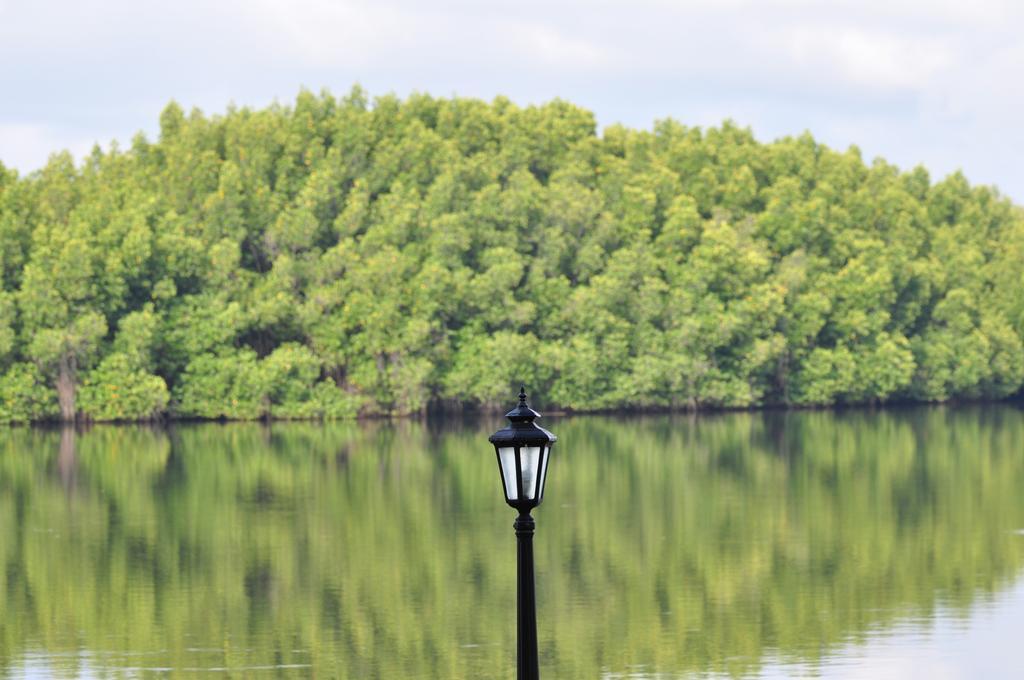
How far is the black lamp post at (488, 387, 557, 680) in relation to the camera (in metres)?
13.3

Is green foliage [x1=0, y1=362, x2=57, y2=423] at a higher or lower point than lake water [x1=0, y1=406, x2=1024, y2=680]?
higher

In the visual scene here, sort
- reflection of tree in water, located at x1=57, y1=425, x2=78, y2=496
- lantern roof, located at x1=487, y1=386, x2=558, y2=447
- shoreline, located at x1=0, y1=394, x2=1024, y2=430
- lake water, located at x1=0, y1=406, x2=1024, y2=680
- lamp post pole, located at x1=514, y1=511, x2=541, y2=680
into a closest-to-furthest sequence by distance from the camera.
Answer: lantern roof, located at x1=487, y1=386, x2=558, y2=447
lamp post pole, located at x1=514, y1=511, x2=541, y2=680
lake water, located at x1=0, y1=406, x2=1024, y2=680
reflection of tree in water, located at x1=57, y1=425, x2=78, y2=496
shoreline, located at x1=0, y1=394, x2=1024, y2=430

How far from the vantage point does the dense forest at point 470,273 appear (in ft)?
303

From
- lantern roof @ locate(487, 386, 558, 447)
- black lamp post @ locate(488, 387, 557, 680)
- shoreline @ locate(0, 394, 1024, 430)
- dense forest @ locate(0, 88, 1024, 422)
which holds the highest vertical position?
dense forest @ locate(0, 88, 1024, 422)

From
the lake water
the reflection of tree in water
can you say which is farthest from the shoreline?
the lake water

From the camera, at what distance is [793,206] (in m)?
108

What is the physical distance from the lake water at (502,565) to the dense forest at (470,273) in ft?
96.1

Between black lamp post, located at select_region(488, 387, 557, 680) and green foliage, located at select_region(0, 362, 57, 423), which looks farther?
green foliage, located at select_region(0, 362, 57, 423)

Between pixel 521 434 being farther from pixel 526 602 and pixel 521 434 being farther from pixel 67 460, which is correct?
pixel 67 460

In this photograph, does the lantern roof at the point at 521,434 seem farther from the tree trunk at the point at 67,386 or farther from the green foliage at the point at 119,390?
the tree trunk at the point at 67,386

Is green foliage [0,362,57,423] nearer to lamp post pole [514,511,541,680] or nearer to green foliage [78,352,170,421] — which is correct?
green foliage [78,352,170,421]

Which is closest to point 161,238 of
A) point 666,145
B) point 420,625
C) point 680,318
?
point 680,318

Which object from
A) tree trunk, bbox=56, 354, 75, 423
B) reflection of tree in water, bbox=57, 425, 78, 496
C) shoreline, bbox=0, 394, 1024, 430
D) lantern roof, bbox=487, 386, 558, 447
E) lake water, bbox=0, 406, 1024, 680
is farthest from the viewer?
shoreline, bbox=0, 394, 1024, 430

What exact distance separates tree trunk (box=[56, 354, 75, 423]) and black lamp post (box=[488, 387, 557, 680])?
78.7 m
